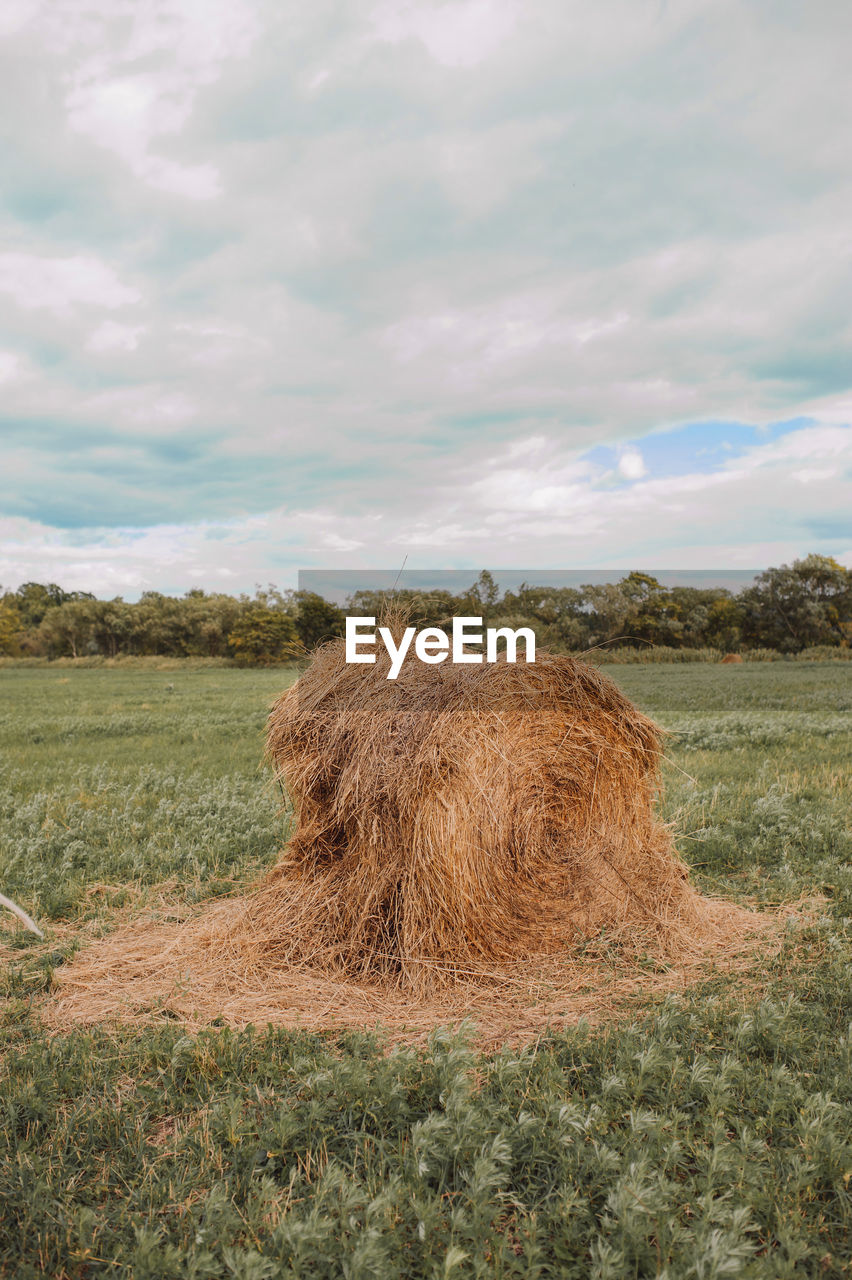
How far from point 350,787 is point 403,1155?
2.70 meters

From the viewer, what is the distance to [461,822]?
5.77 m

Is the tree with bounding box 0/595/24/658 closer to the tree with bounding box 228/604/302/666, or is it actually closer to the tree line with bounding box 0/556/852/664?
the tree line with bounding box 0/556/852/664

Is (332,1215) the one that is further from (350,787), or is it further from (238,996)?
(350,787)

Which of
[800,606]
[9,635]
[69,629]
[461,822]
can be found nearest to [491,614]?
[461,822]

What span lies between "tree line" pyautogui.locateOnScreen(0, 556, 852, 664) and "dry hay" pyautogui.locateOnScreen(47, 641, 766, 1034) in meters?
0.88

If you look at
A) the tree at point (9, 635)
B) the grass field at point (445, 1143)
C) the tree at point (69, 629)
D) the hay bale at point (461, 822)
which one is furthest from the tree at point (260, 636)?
the grass field at point (445, 1143)

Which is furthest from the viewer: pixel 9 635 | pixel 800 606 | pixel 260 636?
pixel 9 635

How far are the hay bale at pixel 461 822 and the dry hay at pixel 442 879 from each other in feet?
0.05

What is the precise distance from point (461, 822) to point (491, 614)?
13.1ft

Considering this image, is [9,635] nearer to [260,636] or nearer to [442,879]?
[260,636]

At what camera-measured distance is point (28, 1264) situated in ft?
9.68

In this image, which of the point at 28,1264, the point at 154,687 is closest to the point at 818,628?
the point at 154,687

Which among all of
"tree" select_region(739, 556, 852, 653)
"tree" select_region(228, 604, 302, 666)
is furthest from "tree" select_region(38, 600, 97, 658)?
"tree" select_region(739, 556, 852, 653)

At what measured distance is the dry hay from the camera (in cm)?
549
